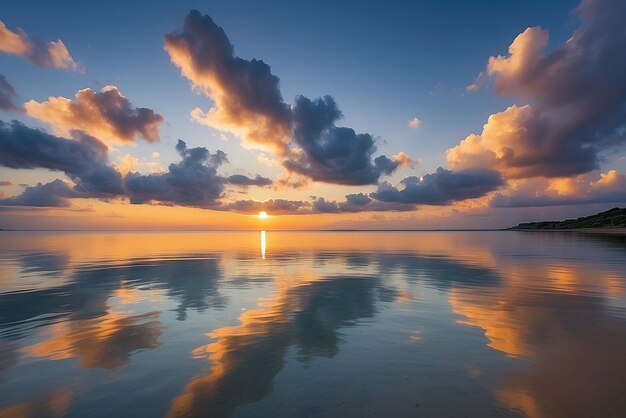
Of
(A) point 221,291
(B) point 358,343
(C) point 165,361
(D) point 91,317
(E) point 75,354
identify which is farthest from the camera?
(A) point 221,291

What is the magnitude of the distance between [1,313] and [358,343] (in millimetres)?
18044

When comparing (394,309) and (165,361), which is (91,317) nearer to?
(165,361)

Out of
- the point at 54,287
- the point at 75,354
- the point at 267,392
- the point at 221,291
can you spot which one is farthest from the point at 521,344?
the point at 54,287

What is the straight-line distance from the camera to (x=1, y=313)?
54.7 ft

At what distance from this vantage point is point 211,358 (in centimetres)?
1050

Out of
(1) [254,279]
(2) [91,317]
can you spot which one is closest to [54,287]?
(2) [91,317]

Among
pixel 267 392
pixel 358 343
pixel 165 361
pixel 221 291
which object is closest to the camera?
pixel 267 392

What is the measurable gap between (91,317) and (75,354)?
5558 mm

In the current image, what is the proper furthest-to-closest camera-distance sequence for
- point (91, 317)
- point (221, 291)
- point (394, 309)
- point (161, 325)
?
point (221, 291) < point (394, 309) < point (91, 317) < point (161, 325)

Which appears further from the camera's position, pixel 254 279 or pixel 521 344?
pixel 254 279

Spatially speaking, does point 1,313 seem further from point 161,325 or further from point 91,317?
point 161,325

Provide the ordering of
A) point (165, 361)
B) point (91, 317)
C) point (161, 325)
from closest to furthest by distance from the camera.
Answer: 1. point (165, 361)
2. point (161, 325)
3. point (91, 317)

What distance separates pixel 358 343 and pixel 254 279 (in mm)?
16808

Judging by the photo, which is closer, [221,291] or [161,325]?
[161,325]
